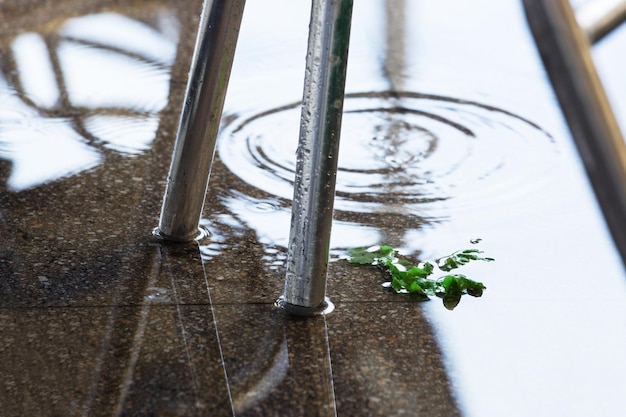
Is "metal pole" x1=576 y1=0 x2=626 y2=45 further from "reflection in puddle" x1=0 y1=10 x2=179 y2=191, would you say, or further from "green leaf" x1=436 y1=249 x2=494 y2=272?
"reflection in puddle" x1=0 y1=10 x2=179 y2=191

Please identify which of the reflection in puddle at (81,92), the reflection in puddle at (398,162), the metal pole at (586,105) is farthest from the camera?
the reflection in puddle at (81,92)

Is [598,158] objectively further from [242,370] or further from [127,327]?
[127,327]

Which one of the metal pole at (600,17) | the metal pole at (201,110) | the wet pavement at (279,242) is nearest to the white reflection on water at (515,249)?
the wet pavement at (279,242)

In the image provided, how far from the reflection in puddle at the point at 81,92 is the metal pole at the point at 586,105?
1394mm

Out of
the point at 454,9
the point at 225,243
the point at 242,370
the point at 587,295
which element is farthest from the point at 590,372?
the point at 454,9

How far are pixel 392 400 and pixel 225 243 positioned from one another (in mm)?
473

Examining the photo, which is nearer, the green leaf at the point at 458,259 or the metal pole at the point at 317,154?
the metal pole at the point at 317,154

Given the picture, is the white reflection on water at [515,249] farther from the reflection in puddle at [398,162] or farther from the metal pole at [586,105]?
the metal pole at [586,105]

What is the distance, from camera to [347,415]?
3.16 feet

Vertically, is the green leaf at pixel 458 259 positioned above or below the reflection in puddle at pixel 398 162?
below

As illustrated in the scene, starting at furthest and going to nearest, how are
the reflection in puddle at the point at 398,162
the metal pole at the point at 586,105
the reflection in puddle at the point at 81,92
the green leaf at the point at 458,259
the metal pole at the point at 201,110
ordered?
the reflection in puddle at the point at 81,92
the reflection in puddle at the point at 398,162
the green leaf at the point at 458,259
the metal pole at the point at 201,110
the metal pole at the point at 586,105

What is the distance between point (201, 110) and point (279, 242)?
0.26m

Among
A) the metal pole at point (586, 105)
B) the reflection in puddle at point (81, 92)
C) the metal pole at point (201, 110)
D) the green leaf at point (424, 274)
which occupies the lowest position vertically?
the metal pole at point (586, 105)

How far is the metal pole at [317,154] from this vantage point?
1.06 m
